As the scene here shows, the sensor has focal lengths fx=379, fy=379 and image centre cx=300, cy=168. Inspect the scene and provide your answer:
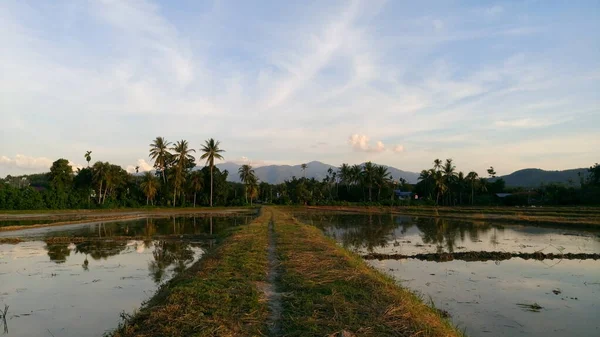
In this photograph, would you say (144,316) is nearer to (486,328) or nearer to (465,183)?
(486,328)

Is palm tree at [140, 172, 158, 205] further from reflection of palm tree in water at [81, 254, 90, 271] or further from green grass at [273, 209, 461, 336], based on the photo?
green grass at [273, 209, 461, 336]

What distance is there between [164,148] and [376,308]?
57.4m

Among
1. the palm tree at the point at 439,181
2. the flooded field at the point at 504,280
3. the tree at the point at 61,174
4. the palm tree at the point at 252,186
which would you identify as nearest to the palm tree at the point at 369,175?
the palm tree at the point at 439,181

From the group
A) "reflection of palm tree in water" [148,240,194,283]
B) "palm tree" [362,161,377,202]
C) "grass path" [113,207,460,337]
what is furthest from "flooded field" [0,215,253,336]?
"palm tree" [362,161,377,202]

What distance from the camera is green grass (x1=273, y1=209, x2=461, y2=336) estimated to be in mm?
5215

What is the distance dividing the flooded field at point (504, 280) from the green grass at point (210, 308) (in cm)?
384

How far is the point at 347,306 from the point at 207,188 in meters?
62.8

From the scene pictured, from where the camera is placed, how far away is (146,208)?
188 feet

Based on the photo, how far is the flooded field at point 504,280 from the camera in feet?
23.5

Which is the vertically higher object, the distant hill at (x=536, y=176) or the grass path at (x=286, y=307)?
the distant hill at (x=536, y=176)

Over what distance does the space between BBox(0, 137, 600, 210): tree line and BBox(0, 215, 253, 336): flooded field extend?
121 ft

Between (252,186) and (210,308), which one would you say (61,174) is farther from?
(210,308)

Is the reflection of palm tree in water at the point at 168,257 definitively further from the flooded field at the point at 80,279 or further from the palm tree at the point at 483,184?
the palm tree at the point at 483,184

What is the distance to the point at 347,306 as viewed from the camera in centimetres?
614
